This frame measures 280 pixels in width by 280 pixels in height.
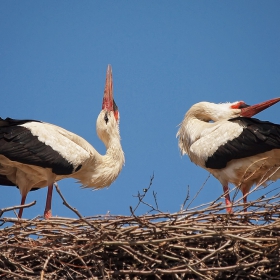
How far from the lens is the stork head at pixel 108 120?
980 centimetres

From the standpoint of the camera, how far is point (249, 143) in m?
8.48

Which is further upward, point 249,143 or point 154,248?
point 249,143

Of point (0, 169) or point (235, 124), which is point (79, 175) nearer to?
point (0, 169)

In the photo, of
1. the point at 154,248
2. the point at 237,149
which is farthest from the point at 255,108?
the point at 154,248

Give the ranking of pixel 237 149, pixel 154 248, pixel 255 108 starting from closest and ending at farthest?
1. pixel 154 248
2. pixel 237 149
3. pixel 255 108

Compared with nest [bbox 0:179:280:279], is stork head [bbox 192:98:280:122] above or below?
above

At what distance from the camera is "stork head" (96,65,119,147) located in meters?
9.80

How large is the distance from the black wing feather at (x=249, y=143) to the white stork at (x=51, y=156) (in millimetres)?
1372

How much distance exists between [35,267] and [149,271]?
0.96m

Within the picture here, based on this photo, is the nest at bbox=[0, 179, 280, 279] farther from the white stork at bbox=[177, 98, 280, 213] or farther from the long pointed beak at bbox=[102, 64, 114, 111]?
the long pointed beak at bbox=[102, 64, 114, 111]

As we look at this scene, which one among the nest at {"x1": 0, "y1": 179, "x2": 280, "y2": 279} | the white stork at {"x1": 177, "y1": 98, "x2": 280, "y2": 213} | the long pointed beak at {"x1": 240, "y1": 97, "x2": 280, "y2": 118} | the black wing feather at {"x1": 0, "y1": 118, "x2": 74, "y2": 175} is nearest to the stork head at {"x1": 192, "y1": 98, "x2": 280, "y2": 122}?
the long pointed beak at {"x1": 240, "y1": 97, "x2": 280, "y2": 118}

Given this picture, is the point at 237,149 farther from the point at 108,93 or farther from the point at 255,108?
the point at 108,93

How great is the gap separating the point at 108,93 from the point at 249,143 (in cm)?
241

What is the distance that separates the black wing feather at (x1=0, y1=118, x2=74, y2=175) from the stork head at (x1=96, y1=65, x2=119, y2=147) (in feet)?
3.76
